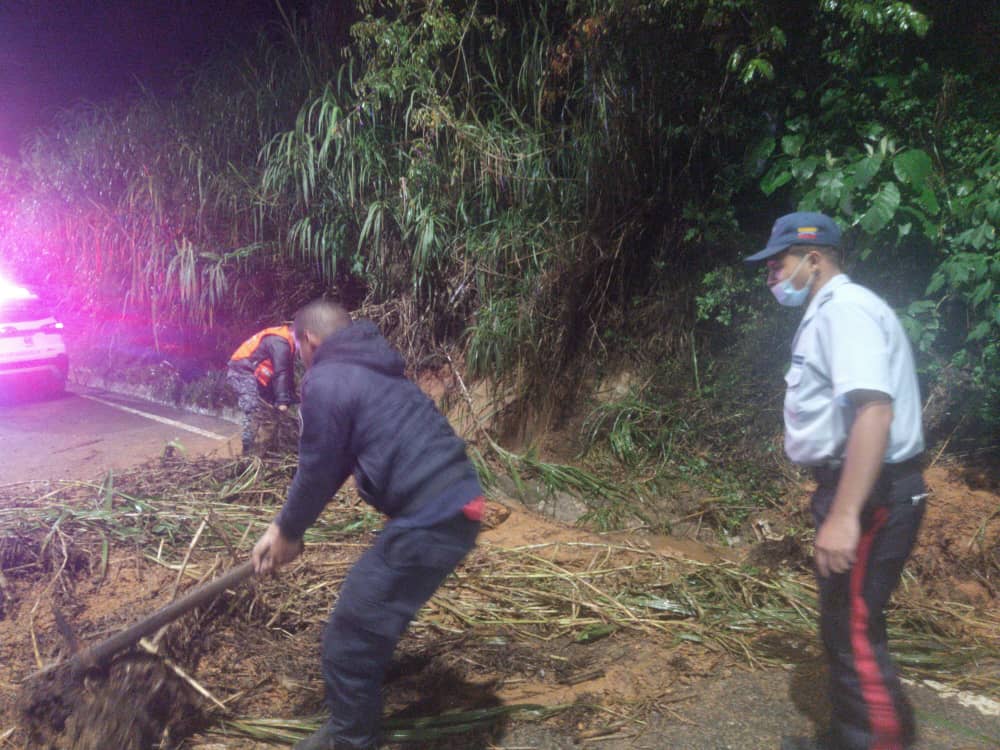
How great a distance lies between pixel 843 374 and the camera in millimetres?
2266

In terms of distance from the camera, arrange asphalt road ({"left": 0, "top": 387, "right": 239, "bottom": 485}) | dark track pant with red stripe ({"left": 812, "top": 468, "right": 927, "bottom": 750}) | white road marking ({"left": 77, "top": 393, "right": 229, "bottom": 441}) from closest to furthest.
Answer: dark track pant with red stripe ({"left": 812, "top": 468, "right": 927, "bottom": 750}) → asphalt road ({"left": 0, "top": 387, "right": 239, "bottom": 485}) → white road marking ({"left": 77, "top": 393, "right": 229, "bottom": 441})

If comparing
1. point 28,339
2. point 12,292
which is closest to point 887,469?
point 28,339

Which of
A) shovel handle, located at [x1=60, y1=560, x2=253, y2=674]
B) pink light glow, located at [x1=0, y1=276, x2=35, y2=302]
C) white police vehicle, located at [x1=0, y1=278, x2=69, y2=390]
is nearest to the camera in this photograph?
shovel handle, located at [x1=60, y1=560, x2=253, y2=674]

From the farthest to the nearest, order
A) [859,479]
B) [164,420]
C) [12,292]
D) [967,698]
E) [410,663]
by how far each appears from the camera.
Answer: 1. [12,292]
2. [164,420]
3. [410,663]
4. [967,698]
5. [859,479]

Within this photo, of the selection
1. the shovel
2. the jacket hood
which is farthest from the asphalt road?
the jacket hood

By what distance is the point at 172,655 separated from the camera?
3.22 m

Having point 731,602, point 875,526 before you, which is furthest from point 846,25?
point 875,526

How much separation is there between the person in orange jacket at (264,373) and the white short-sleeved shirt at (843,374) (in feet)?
14.7

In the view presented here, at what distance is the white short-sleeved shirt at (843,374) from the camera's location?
2.27 meters

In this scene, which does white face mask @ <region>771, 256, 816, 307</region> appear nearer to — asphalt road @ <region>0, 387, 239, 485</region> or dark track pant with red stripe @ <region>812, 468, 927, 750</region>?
dark track pant with red stripe @ <region>812, 468, 927, 750</region>

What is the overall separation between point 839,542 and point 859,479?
196mm

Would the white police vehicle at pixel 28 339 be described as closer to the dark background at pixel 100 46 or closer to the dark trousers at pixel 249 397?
the dark background at pixel 100 46

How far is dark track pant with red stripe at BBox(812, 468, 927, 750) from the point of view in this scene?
233 centimetres

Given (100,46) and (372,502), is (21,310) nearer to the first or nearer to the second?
(100,46)
